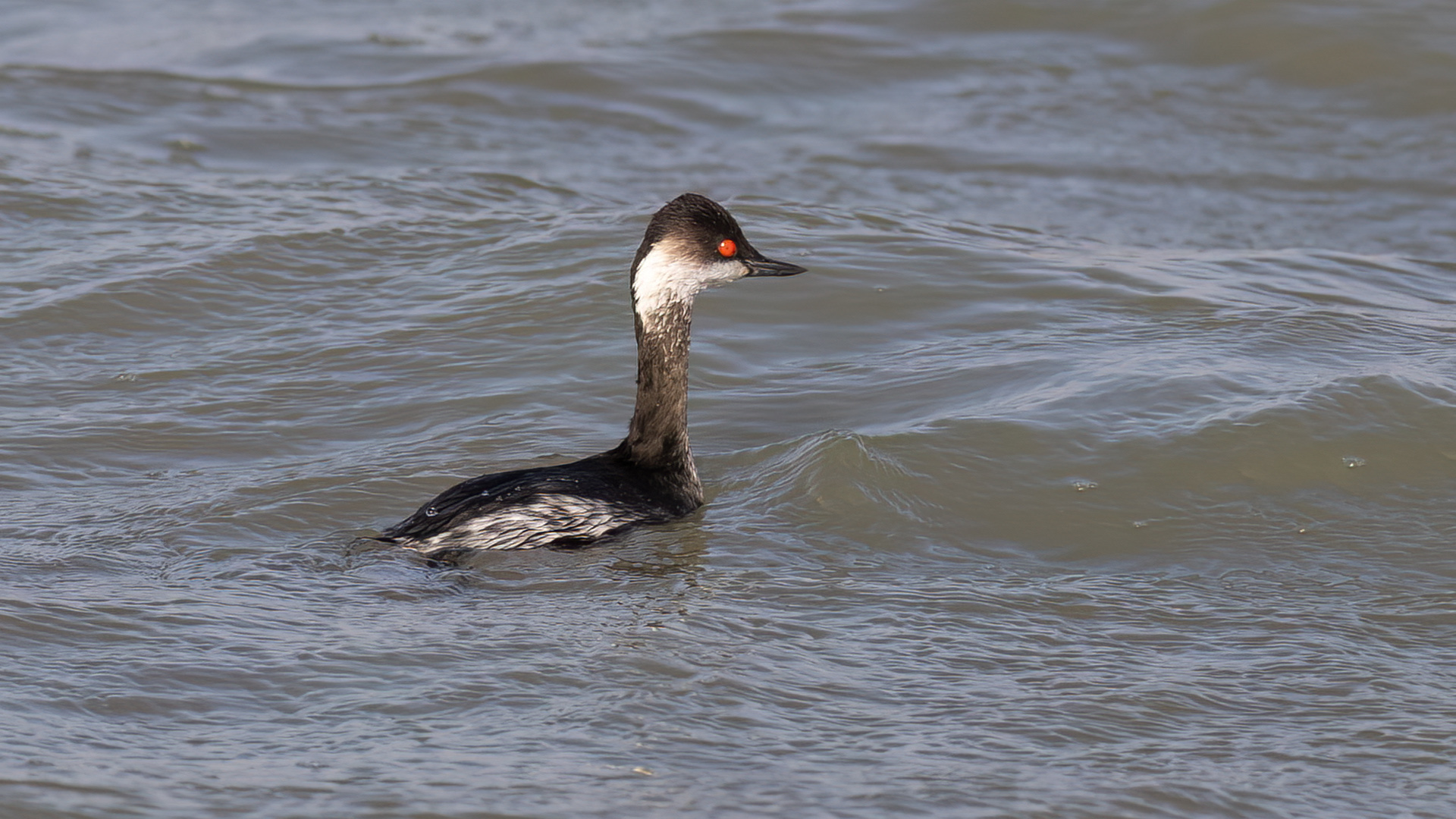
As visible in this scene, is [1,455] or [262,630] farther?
[1,455]

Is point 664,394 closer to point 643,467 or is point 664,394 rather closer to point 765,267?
point 643,467

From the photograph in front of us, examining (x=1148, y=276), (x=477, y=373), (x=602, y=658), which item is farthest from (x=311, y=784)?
(x=1148, y=276)

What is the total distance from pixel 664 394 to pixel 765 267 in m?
0.69

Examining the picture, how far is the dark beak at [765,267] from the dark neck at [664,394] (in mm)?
303

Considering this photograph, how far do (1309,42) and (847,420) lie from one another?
9.88 m

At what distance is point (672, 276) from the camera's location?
23.4 ft

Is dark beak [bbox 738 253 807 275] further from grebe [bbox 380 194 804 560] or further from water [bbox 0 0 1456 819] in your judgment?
water [bbox 0 0 1456 819]

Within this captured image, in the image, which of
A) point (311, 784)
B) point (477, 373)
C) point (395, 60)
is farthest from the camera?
point (395, 60)

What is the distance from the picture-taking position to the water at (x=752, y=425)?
491 cm

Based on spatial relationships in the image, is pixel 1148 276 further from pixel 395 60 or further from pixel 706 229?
pixel 395 60

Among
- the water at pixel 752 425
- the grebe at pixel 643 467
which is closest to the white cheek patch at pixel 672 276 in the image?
the grebe at pixel 643 467

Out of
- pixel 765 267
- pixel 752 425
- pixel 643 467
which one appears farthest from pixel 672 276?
pixel 752 425

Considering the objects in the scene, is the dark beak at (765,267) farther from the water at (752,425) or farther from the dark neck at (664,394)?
the water at (752,425)

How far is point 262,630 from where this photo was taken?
18.4ft
